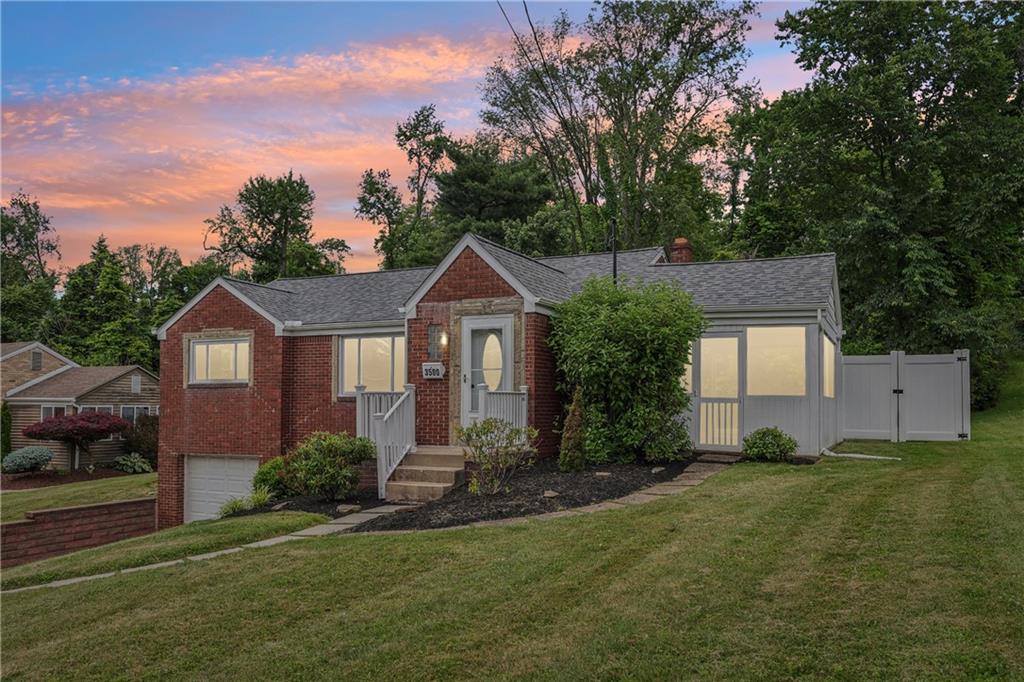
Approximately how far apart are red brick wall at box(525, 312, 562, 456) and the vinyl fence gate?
7912 mm

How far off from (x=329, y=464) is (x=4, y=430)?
27.5 meters

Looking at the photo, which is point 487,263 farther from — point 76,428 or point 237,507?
point 76,428

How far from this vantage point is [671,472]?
1213 cm

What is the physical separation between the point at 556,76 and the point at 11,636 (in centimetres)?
3158

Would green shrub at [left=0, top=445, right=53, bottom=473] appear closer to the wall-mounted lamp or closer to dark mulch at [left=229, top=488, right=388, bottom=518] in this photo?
dark mulch at [left=229, top=488, right=388, bottom=518]

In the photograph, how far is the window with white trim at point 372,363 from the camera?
55.0ft

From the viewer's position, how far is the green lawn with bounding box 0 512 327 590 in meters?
8.60

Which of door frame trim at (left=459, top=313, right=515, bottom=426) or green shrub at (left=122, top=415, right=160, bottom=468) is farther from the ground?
door frame trim at (left=459, top=313, right=515, bottom=426)

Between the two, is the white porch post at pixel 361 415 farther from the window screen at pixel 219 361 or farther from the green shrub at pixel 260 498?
the window screen at pixel 219 361

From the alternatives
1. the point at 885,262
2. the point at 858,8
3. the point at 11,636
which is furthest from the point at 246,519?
the point at 858,8

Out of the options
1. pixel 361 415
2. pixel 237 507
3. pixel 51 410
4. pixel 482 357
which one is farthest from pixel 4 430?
A: pixel 482 357

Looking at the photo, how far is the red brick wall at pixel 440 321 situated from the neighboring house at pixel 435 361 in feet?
0.09

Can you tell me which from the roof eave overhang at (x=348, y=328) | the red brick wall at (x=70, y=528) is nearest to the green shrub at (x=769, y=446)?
the roof eave overhang at (x=348, y=328)

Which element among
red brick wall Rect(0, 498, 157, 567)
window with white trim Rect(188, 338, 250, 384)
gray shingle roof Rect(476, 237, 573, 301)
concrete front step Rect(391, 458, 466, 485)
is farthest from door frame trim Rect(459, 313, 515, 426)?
red brick wall Rect(0, 498, 157, 567)
